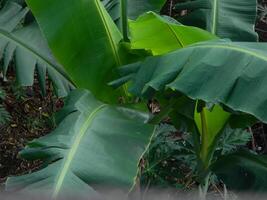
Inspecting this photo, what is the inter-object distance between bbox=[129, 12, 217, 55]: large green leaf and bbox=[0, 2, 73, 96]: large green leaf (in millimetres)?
552

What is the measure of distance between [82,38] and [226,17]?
726 millimetres

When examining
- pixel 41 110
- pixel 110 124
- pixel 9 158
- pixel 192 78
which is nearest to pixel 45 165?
pixel 110 124

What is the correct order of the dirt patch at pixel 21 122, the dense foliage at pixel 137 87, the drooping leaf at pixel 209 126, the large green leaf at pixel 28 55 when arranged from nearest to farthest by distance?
the dense foliage at pixel 137 87 < the drooping leaf at pixel 209 126 < the large green leaf at pixel 28 55 < the dirt patch at pixel 21 122

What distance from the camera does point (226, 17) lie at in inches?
106

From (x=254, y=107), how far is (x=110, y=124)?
540 mm

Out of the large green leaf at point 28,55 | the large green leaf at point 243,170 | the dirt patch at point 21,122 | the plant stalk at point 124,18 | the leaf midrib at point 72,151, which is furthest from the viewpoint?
the dirt patch at point 21,122

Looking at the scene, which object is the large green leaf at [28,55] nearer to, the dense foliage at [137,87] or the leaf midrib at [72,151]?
the dense foliage at [137,87]

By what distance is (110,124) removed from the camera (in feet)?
6.75

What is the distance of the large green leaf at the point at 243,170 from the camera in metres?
2.20

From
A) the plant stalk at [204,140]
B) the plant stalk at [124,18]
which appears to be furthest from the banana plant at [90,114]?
the plant stalk at [204,140]

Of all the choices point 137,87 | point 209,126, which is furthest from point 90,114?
point 209,126

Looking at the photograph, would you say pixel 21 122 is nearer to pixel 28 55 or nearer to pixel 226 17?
pixel 28 55

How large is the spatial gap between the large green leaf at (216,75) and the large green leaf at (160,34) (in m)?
0.20

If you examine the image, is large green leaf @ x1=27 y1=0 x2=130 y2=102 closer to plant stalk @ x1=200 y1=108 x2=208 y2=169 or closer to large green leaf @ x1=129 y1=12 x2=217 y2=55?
large green leaf @ x1=129 y1=12 x2=217 y2=55
